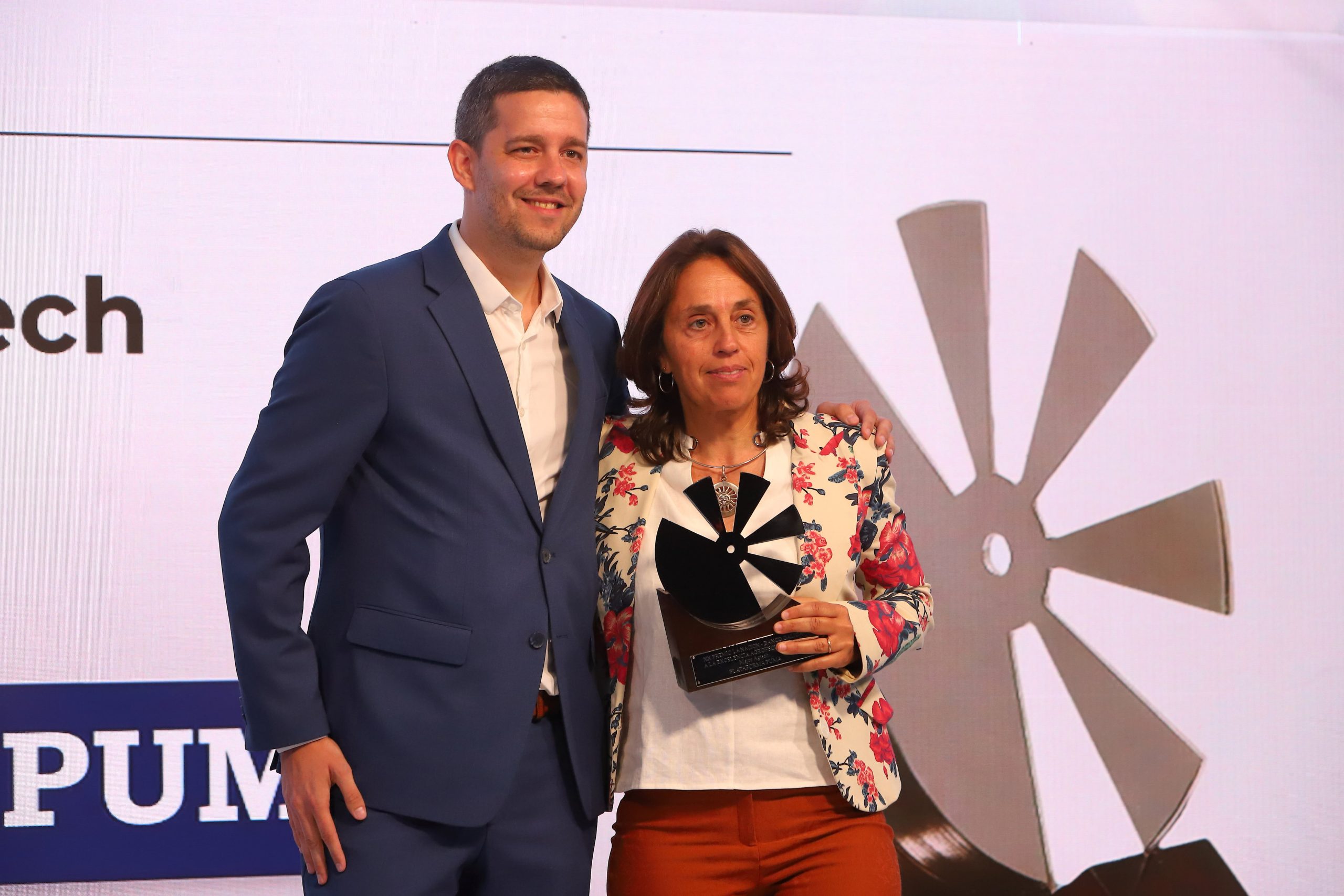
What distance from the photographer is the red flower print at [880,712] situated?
1.61 m

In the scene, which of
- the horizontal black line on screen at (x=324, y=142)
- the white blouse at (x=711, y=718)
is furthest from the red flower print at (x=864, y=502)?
the horizontal black line on screen at (x=324, y=142)

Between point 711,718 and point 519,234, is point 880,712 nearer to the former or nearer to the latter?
point 711,718

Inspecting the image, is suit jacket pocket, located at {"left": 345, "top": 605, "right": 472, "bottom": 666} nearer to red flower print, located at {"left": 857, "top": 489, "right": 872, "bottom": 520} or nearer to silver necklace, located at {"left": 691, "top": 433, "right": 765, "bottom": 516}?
silver necklace, located at {"left": 691, "top": 433, "right": 765, "bottom": 516}

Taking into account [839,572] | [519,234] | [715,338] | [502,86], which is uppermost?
[502,86]

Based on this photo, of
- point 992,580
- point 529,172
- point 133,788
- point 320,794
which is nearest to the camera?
point 320,794

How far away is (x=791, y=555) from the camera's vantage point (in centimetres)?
158

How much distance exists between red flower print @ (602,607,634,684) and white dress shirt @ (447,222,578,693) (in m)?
0.11

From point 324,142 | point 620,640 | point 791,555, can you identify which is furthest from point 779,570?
point 324,142

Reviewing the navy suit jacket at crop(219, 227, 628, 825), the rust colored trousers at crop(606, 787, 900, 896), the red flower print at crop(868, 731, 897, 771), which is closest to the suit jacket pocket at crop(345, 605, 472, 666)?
the navy suit jacket at crop(219, 227, 628, 825)

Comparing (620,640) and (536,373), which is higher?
(536,373)

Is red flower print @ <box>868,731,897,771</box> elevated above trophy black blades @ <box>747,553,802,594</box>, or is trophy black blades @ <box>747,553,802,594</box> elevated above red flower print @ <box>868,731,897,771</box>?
trophy black blades @ <box>747,553,802,594</box>

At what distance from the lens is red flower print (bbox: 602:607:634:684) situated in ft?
5.29

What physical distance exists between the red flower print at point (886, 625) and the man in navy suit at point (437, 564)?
0.41m

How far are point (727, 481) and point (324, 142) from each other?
A: 1445 mm
